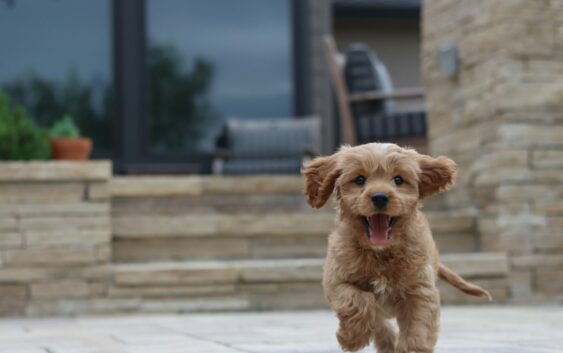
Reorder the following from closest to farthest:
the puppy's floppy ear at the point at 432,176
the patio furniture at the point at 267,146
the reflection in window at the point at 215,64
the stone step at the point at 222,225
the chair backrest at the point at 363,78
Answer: the puppy's floppy ear at the point at 432,176, the stone step at the point at 222,225, the patio furniture at the point at 267,146, the chair backrest at the point at 363,78, the reflection in window at the point at 215,64

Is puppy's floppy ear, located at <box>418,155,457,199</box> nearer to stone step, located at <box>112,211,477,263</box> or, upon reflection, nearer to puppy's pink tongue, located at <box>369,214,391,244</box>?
puppy's pink tongue, located at <box>369,214,391,244</box>

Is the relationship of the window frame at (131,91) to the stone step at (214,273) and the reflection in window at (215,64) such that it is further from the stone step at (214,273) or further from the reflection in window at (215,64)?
the stone step at (214,273)

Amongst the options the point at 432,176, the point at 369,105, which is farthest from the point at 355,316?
the point at 369,105

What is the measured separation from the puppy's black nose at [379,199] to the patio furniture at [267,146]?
5.92 metres

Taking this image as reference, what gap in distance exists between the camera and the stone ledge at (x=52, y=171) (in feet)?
20.2

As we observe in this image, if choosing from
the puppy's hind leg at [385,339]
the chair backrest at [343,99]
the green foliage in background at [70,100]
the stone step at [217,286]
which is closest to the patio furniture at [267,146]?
the chair backrest at [343,99]

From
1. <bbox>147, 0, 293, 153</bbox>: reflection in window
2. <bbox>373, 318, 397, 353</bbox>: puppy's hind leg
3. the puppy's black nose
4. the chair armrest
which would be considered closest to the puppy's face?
the puppy's black nose

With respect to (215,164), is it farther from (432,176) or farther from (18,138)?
(432,176)

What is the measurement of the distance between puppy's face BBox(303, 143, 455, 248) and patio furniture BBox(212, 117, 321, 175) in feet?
18.4

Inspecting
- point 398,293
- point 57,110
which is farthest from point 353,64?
point 398,293

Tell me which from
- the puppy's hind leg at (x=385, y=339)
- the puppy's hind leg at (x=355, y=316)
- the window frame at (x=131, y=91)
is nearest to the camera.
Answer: the puppy's hind leg at (x=355, y=316)

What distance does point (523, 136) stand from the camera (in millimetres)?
6668

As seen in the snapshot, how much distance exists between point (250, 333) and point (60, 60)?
A: 6.23 metres

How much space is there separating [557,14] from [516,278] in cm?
186
